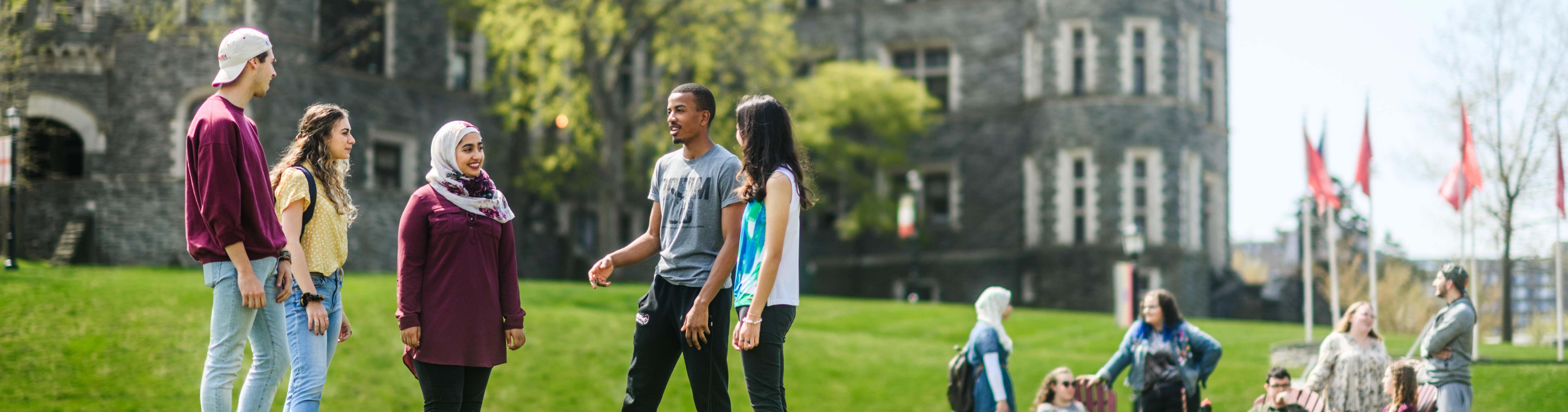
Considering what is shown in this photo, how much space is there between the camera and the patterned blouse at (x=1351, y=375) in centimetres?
826

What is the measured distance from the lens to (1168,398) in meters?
8.19

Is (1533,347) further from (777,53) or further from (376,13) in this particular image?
(376,13)

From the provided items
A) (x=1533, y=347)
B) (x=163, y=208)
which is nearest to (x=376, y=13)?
(x=163, y=208)

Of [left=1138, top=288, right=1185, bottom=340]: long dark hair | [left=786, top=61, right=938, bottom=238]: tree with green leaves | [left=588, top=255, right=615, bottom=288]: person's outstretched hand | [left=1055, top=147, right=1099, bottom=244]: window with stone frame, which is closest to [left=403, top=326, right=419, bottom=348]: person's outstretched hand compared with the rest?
[left=588, top=255, right=615, bottom=288]: person's outstretched hand

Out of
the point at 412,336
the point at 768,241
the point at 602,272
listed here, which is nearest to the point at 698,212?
the point at 768,241

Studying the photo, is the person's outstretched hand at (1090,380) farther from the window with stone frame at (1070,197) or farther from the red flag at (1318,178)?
the window with stone frame at (1070,197)

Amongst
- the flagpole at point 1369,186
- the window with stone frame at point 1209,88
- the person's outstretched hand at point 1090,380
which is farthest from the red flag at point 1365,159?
the window with stone frame at point 1209,88

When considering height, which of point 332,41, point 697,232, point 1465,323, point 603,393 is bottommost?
point 603,393

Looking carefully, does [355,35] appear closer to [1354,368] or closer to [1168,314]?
[1168,314]

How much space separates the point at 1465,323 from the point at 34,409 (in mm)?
11608

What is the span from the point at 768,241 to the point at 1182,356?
436 centimetres

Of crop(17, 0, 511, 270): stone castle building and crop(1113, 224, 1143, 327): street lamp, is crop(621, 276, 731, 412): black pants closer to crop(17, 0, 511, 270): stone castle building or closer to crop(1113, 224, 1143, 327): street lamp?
crop(1113, 224, 1143, 327): street lamp

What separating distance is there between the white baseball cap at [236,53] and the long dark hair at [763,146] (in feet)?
6.00

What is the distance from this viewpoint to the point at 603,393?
578 inches
